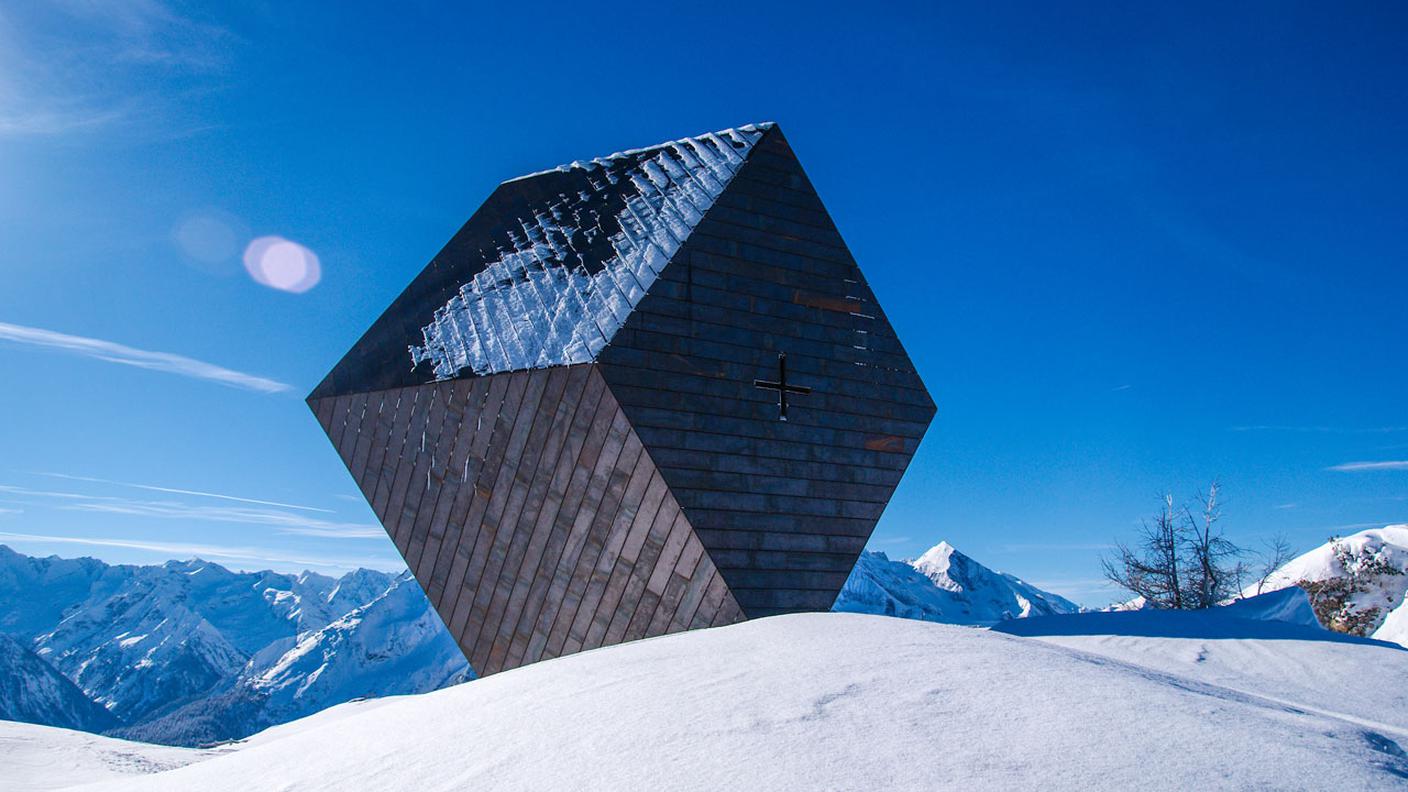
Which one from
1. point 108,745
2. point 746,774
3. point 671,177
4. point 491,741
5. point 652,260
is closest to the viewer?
point 746,774

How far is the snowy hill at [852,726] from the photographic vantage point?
4.16 m

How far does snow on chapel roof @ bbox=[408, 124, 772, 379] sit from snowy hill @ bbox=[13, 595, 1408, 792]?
5318mm

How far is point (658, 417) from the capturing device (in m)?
10.9

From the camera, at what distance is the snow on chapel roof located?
11.8 metres

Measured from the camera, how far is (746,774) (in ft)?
13.8

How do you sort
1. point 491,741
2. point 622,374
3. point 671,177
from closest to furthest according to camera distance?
point 491,741 → point 622,374 → point 671,177

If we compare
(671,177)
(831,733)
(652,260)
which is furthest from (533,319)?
(831,733)

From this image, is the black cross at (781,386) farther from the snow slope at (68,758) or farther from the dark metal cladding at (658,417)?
the snow slope at (68,758)

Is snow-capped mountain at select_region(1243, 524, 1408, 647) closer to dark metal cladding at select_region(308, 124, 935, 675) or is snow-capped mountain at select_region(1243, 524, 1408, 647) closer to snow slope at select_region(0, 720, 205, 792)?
dark metal cladding at select_region(308, 124, 935, 675)

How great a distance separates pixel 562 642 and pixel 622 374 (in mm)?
4292

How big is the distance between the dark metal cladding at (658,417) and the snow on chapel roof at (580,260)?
0.16 feet

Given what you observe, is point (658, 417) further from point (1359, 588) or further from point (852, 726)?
point (1359, 588)

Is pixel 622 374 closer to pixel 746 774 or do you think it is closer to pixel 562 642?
A: pixel 562 642

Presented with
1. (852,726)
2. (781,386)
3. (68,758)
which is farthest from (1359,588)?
(68,758)
